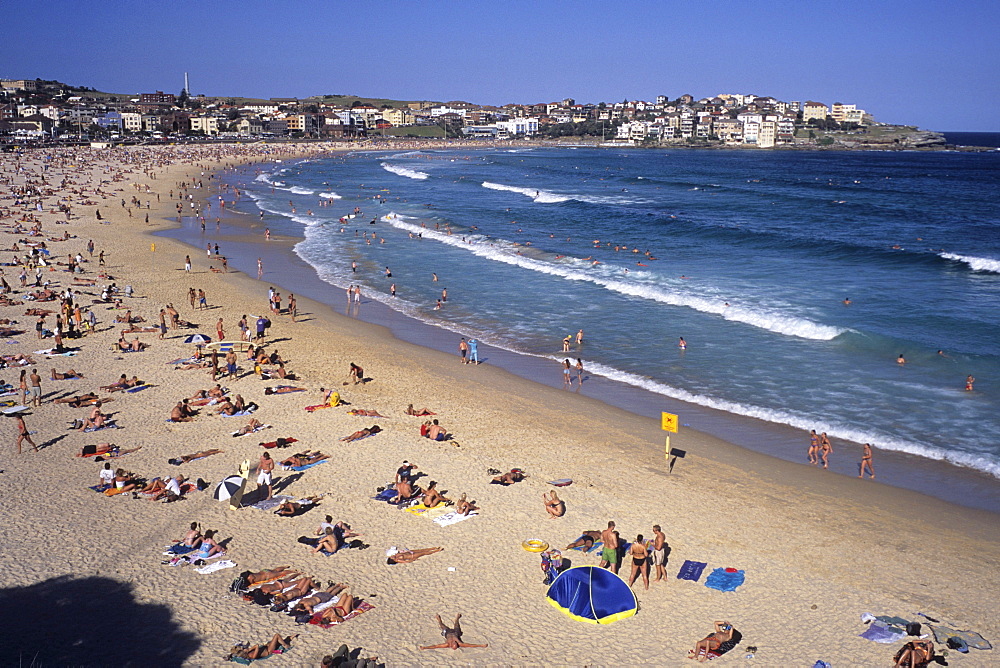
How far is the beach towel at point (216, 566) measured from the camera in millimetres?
11047

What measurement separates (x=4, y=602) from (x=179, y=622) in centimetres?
238

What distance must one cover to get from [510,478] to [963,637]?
7349 mm

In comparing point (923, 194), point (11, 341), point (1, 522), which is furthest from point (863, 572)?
point (923, 194)

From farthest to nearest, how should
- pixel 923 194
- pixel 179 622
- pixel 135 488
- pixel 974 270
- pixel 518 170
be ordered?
pixel 518 170 → pixel 923 194 → pixel 974 270 → pixel 135 488 → pixel 179 622

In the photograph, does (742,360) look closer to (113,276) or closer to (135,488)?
(135,488)

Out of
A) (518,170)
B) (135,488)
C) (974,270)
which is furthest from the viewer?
(518,170)

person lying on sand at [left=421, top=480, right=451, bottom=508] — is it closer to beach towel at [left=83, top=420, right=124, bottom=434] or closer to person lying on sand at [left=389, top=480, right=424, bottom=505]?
person lying on sand at [left=389, top=480, right=424, bottom=505]

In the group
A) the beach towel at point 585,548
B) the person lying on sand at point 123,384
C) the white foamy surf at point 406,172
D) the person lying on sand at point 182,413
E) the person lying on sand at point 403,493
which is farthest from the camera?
the white foamy surf at point 406,172

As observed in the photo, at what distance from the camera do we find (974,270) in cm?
3541

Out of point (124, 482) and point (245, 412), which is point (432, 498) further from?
point (245, 412)

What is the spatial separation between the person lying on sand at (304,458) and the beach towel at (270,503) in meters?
1.30

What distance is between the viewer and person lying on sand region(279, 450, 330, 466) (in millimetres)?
14677

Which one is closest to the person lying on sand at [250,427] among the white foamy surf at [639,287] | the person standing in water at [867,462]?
the person standing in water at [867,462]

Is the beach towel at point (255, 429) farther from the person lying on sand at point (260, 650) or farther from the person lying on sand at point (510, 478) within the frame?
the person lying on sand at point (260, 650)
